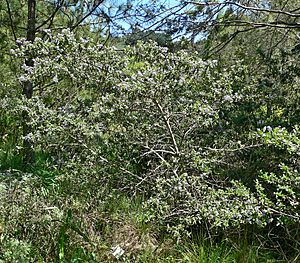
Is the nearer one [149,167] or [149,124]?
[149,124]

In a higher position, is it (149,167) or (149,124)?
(149,124)

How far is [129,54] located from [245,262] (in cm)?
170

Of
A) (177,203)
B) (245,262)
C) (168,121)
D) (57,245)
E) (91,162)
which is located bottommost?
(245,262)

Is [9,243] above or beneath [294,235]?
above

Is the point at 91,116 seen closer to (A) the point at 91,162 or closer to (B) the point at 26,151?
(A) the point at 91,162

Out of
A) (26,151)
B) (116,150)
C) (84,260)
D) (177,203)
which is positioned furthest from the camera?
(26,151)

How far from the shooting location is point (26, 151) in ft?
15.0

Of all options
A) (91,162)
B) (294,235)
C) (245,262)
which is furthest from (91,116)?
(294,235)

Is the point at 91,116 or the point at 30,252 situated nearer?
the point at 30,252

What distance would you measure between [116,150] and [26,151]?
1469 millimetres

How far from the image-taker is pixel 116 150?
353 cm

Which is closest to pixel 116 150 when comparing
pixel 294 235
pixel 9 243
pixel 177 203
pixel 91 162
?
pixel 91 162

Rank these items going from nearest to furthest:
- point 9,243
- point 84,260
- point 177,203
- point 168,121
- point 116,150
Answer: point 9,243, point 84,260, point 177,203, point 168,121, point 116,150

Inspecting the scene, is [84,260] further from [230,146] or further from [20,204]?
[230,146]
